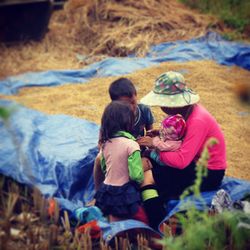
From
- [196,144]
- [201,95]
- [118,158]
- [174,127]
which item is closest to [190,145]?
[196,144]

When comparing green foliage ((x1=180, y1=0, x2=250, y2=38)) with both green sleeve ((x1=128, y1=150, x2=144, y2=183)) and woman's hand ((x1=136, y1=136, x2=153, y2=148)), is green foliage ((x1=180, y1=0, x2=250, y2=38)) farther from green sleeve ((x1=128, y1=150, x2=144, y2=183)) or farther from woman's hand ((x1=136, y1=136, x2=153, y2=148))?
green sleeve ((x1=128, y1=150, x2=144, y2=183))

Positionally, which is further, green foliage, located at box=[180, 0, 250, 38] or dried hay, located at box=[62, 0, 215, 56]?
green foliage, located at box=[180, 0, 250, 38]

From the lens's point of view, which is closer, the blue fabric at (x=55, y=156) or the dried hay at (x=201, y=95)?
the blue fabric at (x=55, y=156)

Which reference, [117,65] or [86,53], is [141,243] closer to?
[117,65]

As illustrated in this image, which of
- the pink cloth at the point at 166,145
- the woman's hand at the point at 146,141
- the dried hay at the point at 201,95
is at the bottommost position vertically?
the dried hay at the point at 201,95

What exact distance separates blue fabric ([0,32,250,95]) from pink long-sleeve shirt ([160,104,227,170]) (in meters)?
3.09

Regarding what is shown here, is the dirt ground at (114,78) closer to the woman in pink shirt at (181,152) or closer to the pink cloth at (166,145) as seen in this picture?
the woman in pink shirt at (181,152)

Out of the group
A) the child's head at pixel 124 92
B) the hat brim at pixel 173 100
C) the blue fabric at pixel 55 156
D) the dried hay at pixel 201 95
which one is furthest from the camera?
the dried hay at pixel 201 95

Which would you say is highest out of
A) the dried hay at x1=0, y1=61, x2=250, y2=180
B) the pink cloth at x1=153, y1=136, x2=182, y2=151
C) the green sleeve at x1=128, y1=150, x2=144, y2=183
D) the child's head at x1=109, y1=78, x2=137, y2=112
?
the child's head at x1=109, y1=78, x2=137, y2=112

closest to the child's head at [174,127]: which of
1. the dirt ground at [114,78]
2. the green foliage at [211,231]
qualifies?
the green foliage at [211,231]

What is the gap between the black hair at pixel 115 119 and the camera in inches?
123

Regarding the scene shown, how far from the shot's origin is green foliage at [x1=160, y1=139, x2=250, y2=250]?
2.03 m

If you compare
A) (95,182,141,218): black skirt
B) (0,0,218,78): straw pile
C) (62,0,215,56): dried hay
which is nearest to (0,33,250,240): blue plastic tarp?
(95,182,141,218): black skirt

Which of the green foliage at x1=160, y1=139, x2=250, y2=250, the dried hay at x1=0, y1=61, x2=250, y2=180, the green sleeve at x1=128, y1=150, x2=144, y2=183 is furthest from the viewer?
the dried hay at x1=0, y1=61, x2=250, y2=180
